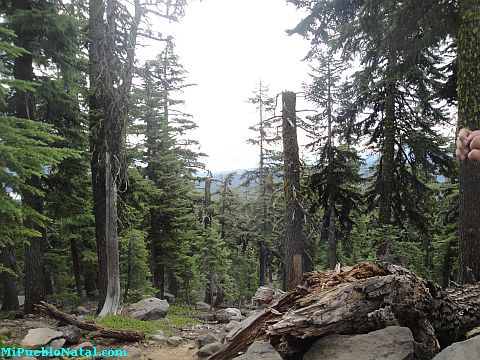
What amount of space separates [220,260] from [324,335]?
51.3 feet

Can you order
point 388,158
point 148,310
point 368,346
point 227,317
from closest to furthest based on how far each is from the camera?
point 368,346
point 148,310
point 388,158
point 227,317

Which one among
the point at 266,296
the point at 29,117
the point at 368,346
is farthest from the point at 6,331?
the point at 368,346

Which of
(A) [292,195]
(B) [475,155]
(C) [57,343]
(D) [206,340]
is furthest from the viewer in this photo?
(A) [292,195]

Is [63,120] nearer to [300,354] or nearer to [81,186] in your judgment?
[81,186]

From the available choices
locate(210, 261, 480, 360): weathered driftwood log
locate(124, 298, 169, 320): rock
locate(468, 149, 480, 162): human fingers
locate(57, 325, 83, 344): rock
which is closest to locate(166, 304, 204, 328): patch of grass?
locate(124, 298, 169, 320): rock

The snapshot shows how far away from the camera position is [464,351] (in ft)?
10.9

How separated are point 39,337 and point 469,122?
29.4 feet

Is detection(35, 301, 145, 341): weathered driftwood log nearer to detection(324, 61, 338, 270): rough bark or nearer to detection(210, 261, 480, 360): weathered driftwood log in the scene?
detection(210, 261, 480, 360): weathered driftwood log

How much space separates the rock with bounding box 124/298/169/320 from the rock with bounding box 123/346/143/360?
13.2 feet

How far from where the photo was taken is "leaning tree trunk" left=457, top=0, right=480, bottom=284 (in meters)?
6.49

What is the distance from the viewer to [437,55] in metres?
12.4

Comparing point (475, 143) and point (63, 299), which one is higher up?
point (475, 143)

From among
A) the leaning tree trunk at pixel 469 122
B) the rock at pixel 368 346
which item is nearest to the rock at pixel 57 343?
the rock at pixel 368 346

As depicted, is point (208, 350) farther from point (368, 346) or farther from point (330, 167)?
point (330, 167)
